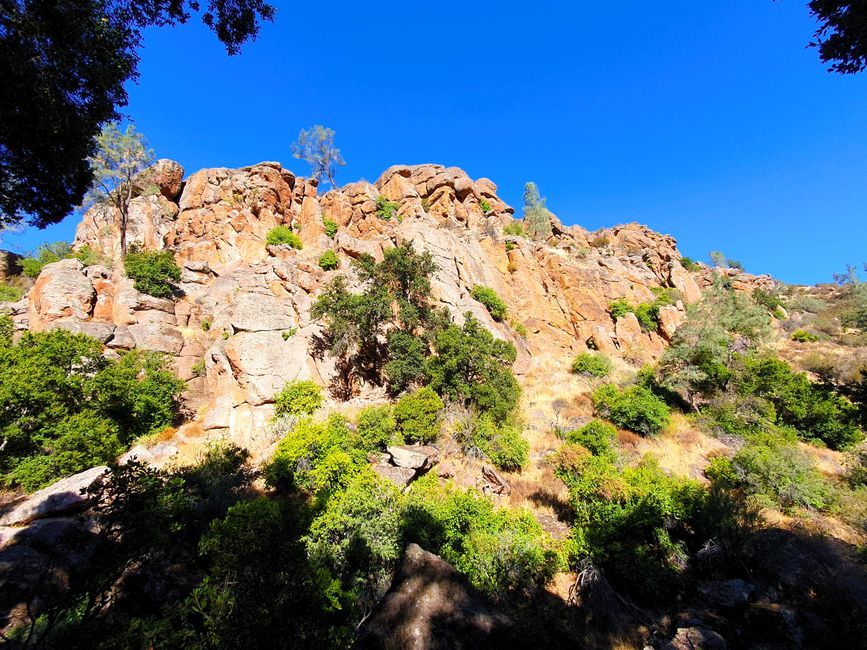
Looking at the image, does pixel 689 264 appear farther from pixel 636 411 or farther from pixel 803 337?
pixel 636 411

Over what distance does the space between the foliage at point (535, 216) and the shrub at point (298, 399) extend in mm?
28762

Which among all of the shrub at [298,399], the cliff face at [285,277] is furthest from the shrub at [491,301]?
the shrub at [298,399]

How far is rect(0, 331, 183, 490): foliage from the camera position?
32.0 ft

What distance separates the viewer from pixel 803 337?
89.9ft

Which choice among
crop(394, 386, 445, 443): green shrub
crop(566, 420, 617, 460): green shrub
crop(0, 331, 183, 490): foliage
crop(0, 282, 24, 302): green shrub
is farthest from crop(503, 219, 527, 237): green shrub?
crop(0, 282, 24, 302): green shrub

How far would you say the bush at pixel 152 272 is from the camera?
18.9 metres

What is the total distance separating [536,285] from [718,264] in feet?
127

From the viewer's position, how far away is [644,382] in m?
18.2

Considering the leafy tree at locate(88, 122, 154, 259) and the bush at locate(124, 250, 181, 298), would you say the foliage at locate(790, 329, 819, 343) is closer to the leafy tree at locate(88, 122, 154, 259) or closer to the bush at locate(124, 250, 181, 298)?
the bush at locate(124, 250, 181, 298)

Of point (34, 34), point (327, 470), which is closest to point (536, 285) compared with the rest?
point (327, 470)

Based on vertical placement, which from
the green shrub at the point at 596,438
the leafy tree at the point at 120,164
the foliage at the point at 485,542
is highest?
the leafy tree at the point at 120,164

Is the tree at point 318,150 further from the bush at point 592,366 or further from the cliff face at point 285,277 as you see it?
the bush at point 592,366

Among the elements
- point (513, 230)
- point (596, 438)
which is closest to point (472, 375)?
point (596, 438)

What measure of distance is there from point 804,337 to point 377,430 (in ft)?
123
